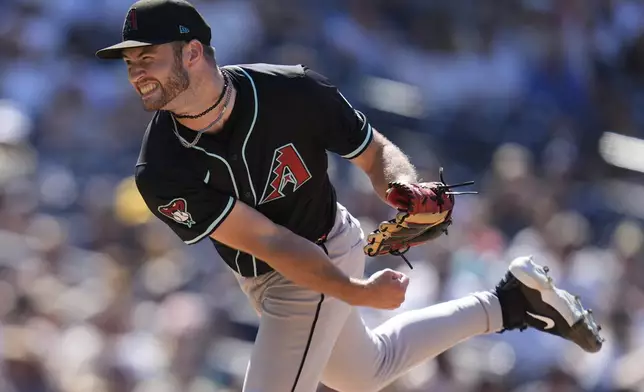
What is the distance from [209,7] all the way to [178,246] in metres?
2.52

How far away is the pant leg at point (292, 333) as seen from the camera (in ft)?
13.5

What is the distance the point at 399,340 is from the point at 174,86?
1.40 m

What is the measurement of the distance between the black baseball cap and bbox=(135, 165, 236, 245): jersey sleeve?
428 mm

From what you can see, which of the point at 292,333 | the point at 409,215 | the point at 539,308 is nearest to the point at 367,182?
the point at 539,308

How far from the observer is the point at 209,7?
9.45 m

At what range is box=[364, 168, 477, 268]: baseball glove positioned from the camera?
390 centimetres

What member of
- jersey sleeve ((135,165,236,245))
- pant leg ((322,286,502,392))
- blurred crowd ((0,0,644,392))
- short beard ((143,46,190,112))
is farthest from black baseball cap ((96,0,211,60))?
blurred crowd ((0,0,644,392))

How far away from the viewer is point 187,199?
3916mm

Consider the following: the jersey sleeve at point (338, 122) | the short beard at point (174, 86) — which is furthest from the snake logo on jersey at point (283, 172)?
the short beard at point (174, 86)

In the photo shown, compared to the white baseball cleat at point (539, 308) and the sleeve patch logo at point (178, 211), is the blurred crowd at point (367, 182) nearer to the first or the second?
the white baseball cleat at point (539, 308)

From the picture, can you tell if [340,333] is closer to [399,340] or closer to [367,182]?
[399,340]

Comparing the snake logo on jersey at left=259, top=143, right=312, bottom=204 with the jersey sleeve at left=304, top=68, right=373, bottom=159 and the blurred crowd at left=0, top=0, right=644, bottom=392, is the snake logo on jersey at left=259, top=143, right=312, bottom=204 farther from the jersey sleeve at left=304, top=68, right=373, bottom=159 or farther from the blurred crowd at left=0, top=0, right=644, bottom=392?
the blurred crowd at left=0, top=0, right=644, bottom=392

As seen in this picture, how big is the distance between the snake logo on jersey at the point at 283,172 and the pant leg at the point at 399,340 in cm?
61

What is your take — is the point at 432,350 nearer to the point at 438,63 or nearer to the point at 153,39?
the point at 153,39
